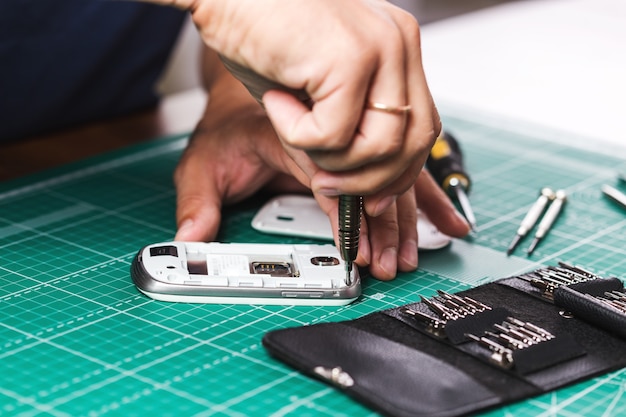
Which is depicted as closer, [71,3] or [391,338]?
[391,338]

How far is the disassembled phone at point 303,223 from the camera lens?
4.72ft

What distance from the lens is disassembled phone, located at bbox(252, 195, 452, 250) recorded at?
144 centimetres

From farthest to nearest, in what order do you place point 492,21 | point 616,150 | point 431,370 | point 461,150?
point 492,21 < point 616,150 < point 461,150 < point 431,370

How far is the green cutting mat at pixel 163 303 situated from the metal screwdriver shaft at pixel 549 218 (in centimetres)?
1

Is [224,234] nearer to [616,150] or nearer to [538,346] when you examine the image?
[538,346]

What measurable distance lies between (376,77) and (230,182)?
536 millimetres

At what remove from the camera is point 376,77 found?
1.05 metres

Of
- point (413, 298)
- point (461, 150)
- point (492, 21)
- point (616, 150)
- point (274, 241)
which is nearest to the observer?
point (413, 298)

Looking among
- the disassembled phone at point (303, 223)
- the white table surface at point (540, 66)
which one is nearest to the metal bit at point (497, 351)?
the disassembled phone at point (303, 223)

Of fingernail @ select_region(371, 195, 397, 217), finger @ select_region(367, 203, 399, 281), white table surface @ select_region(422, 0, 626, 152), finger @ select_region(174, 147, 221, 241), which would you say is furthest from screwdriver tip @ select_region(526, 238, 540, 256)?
white table surface @ select_region(422, 0, 626, 152)

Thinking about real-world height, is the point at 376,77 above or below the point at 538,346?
above

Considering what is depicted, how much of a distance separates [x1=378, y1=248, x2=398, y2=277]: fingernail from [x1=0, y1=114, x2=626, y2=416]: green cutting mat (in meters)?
0.02

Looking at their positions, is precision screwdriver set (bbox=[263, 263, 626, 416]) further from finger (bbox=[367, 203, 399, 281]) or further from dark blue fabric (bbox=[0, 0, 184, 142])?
dark blue fabric (bbox=[0, 0, 184, 142])

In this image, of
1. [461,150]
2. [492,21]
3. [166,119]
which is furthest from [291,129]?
[492,21]
